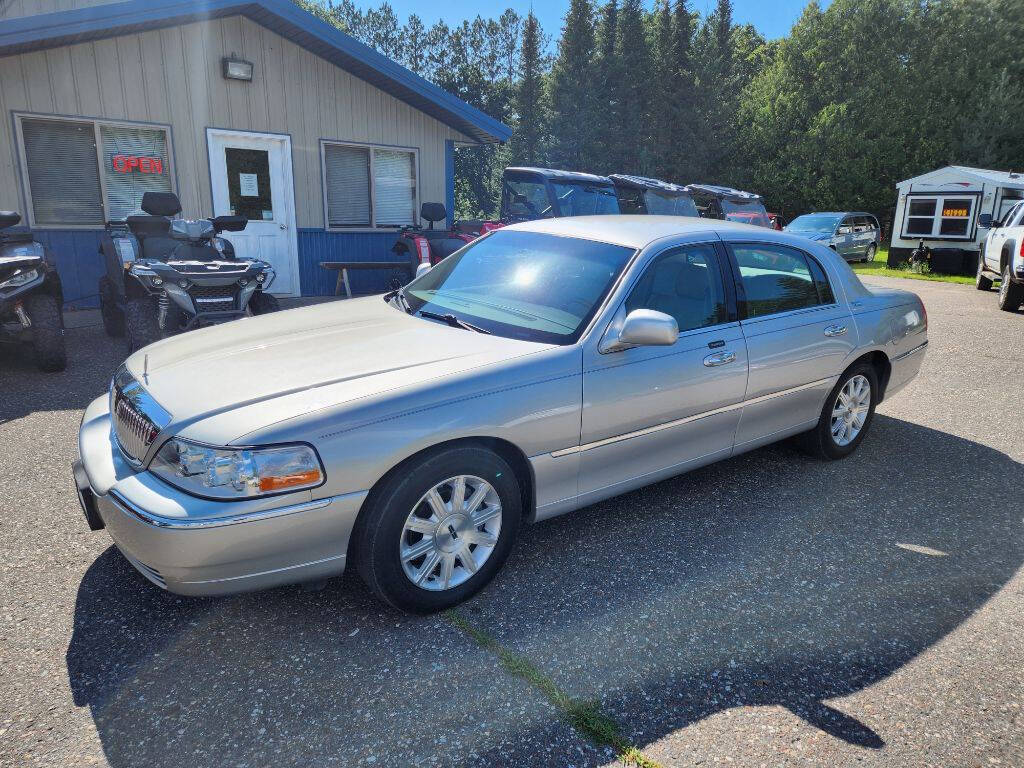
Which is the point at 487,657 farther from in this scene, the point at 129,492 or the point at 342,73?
the point at 342,73

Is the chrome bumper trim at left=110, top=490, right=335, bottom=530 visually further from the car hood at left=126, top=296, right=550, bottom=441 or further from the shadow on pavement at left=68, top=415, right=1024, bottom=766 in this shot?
the shadow on pavement at left=68, top=415, right=1024, bottom=766

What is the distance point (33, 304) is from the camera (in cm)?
600

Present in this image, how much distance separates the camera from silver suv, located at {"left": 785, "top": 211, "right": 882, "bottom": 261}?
68.3ft

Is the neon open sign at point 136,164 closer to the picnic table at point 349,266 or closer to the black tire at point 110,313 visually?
the black tire at point 110,313

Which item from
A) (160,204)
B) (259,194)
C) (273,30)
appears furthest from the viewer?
(259,194)

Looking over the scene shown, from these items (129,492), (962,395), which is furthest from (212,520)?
(962,395)

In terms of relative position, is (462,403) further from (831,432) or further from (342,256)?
(342,256)

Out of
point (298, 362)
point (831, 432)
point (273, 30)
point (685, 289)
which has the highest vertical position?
point (273, 30)

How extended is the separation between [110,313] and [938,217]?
2024 cm

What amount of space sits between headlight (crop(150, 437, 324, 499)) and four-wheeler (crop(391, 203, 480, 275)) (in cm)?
746

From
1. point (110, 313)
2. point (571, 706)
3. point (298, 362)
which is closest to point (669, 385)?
point (571, 706)

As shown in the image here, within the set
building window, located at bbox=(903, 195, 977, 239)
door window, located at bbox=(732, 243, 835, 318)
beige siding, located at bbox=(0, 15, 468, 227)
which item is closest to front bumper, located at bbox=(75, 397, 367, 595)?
door window, located at bbox=(732, 243, 835, 318)

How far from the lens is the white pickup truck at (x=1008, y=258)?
1077cm

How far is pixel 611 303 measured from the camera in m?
3.18
